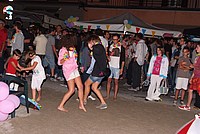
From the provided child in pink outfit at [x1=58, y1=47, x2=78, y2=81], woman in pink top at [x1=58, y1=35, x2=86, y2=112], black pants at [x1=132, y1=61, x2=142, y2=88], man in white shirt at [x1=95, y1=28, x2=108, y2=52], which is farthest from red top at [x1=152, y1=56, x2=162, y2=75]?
child in pink outfit at [x1=58, y1=47, x2=78, y2=81]

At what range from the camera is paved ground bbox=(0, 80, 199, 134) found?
6.62 meters

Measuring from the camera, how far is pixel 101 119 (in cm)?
752

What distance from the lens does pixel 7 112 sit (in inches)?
260

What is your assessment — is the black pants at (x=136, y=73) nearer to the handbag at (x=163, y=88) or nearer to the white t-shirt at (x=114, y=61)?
the handbag at (x=163, y=88)

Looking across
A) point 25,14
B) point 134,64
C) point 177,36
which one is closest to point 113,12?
point 25,14

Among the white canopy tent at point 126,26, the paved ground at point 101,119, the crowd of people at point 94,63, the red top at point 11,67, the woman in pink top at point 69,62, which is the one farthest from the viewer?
the white canopy tent at point 126,26

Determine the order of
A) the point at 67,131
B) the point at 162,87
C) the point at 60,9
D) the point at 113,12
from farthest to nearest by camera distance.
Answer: the point at 60,9
the point at 113,12
the point at 162,87
the point at 67,131

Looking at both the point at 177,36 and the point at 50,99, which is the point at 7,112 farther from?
the point at 177,36

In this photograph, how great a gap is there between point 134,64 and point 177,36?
12.7 feet

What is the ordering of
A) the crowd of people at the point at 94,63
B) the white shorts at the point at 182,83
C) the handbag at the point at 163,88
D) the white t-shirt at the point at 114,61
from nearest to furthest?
1. the crowd of people at the point at 94,63
2. the white t-shirt at the point at 114,61
3. the handbag at the point at 163,88
4. the white shorts at the point at 182,83

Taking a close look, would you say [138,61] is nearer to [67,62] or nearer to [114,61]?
[114,61]

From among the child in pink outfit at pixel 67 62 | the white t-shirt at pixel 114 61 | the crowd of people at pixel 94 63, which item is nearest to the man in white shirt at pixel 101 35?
the crowd of people at pixel 94 63

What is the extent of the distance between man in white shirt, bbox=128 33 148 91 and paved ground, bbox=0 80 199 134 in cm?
189

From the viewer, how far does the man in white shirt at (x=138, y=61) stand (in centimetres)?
1100
